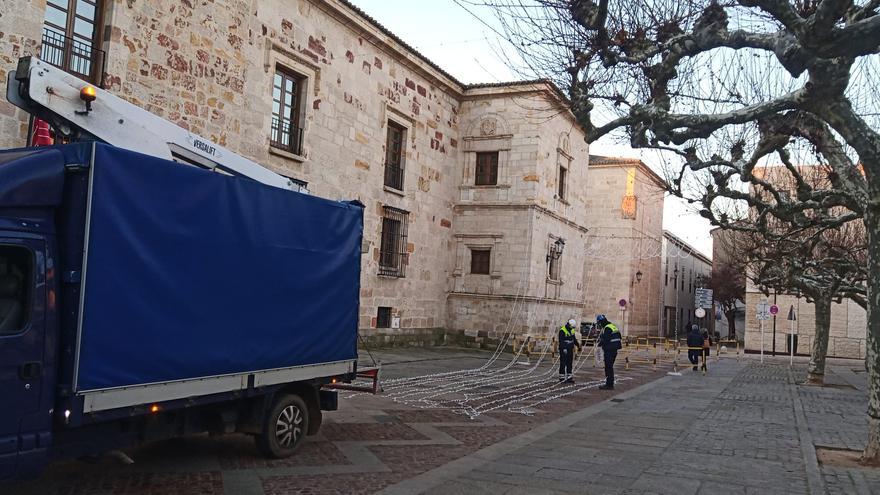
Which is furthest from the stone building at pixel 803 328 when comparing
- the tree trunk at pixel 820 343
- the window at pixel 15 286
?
the window at pixel 15 286

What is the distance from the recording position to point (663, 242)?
184ft

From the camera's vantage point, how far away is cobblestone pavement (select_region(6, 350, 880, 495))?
6172mm

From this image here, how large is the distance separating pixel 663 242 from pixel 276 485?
54.0m

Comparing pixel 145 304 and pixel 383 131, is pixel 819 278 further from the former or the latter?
pixel 145 304

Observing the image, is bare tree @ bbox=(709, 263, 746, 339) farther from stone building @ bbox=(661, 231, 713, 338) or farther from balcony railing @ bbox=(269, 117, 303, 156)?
balcony railing @ bbox=(269, 117, 303, 156)

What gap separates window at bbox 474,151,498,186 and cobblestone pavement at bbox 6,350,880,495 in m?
13.4

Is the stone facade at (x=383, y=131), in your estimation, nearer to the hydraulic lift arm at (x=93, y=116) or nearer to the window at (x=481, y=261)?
the window at (x=481, y=261)

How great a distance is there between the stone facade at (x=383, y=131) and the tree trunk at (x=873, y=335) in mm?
4733

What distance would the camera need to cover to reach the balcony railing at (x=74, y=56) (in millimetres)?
11648

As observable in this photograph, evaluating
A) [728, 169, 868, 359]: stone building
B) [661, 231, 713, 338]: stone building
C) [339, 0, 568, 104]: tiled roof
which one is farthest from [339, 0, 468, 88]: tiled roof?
[661, 231, 713, 338]: stone building

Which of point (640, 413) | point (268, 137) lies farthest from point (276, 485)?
point (268, 137)

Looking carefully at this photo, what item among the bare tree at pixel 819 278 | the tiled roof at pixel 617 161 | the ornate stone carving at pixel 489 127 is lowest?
the bare tree at pixel 819 278

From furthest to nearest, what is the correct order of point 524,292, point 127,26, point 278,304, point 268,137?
point 524,292
point 268,137
point 127,26
point 278,304

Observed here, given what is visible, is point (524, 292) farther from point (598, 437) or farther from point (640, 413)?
point (598, 437)
